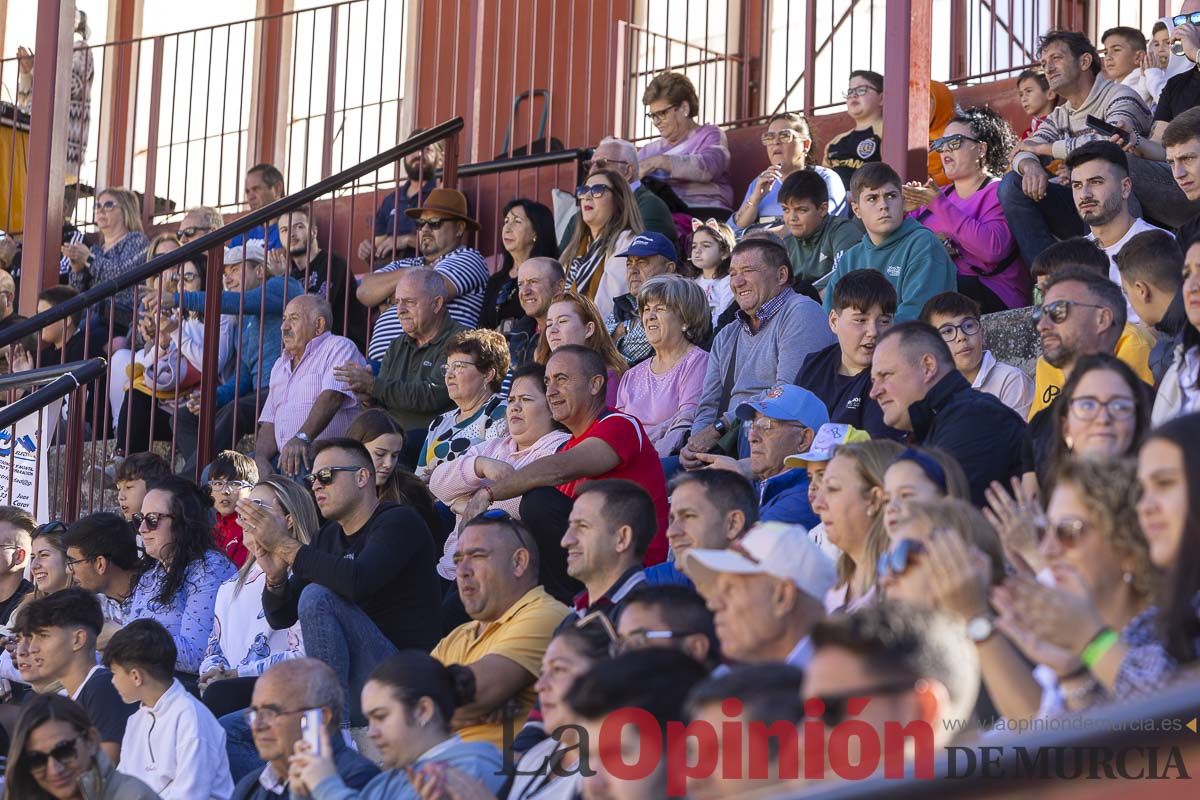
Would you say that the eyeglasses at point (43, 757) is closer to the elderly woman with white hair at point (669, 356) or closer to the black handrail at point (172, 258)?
the elderly woman with white hair at point (669, 356)

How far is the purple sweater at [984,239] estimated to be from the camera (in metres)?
7.54

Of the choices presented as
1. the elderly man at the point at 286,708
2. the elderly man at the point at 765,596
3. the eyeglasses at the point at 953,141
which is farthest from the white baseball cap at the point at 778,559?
the eyeglasses at the point at 953,141

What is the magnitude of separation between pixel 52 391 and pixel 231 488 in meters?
0.86

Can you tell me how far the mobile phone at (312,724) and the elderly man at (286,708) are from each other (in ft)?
0.05

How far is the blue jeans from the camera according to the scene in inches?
233

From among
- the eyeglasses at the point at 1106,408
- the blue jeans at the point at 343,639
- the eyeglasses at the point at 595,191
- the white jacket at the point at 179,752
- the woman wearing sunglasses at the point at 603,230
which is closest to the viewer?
the eyeglasses at the point at 1106,408

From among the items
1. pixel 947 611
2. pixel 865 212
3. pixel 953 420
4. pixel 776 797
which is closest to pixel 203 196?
pixel 865 212

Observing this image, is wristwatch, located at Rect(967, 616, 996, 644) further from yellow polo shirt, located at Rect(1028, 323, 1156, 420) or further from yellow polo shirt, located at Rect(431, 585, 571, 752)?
yellow polo shirt, located at Rect(1028, 323, 1156, 420)

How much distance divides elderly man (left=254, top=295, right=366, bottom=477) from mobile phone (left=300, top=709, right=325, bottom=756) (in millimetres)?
3085

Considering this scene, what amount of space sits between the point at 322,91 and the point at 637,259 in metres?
6.81

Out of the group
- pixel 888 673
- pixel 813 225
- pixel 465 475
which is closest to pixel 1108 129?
pixel 813 225

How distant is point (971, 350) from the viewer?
20.9 feet

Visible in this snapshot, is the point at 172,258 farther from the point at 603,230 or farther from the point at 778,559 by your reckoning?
the point at 778,559

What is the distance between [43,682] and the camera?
653cm
